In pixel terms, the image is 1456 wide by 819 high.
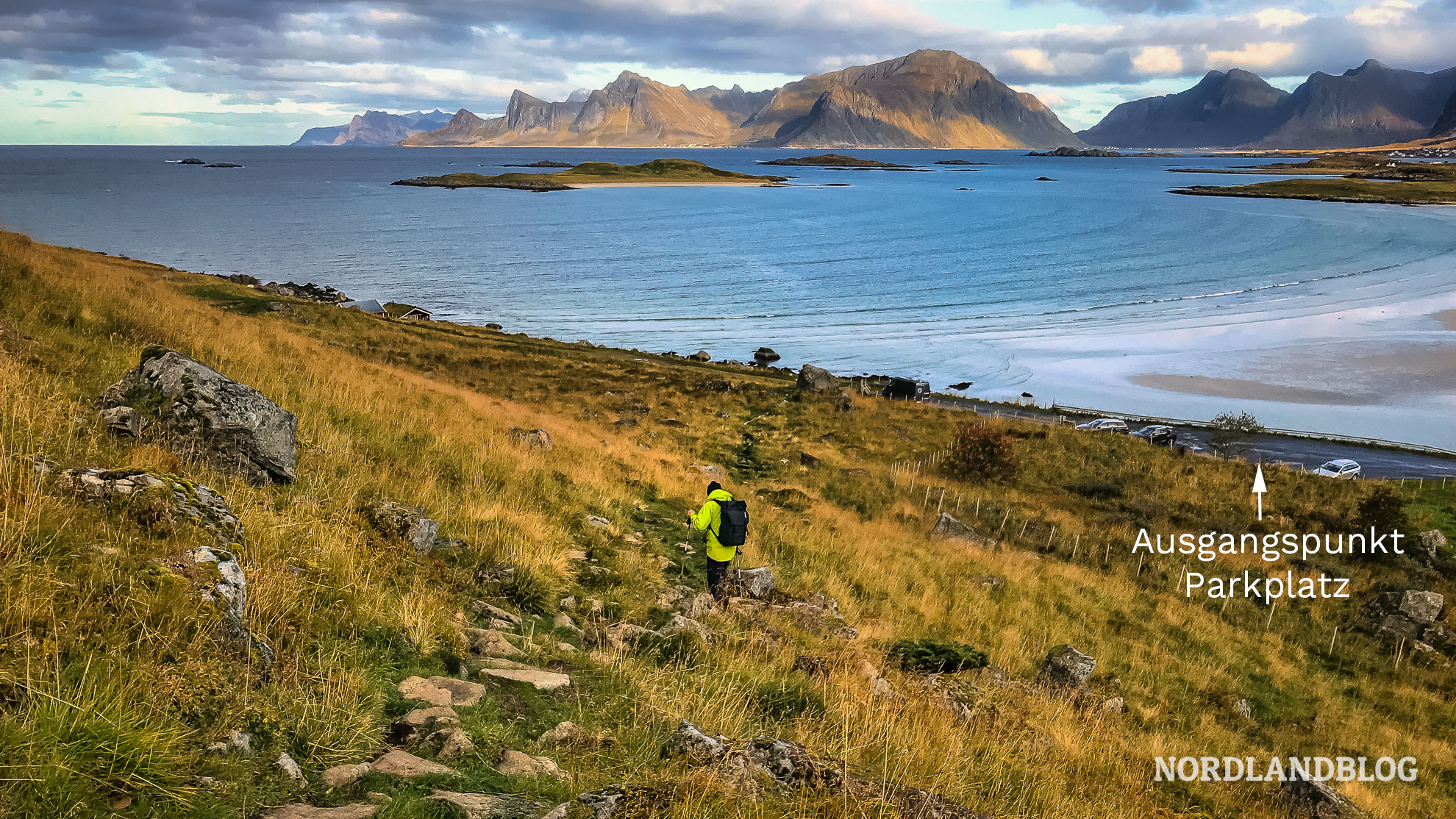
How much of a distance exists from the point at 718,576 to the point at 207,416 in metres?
6.35

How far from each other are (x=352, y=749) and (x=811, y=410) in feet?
111

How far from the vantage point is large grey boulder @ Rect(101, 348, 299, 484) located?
801cm

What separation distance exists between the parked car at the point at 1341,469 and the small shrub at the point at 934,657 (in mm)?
32014

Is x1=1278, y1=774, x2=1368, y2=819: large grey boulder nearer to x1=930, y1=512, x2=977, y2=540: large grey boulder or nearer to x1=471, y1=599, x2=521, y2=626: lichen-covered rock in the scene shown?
x1=471, y1=599, x2=521, y2=626: lichen-covered rock

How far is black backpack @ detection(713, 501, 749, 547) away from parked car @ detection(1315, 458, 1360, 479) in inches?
1367

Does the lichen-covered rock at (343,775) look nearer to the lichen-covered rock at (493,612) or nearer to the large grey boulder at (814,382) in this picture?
the lichen-covered rock at (493,612)

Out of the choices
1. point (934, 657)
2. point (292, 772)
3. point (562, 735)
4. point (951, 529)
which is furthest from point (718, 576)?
point (951, 529)

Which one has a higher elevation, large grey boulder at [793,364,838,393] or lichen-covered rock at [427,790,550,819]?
lichen-covered rock at [427,790,550,819]

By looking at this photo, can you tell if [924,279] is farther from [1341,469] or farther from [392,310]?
[1341,469]

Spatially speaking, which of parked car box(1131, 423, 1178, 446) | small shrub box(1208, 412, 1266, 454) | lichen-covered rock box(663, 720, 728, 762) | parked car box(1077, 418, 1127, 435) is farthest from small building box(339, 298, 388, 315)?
lichen-covered rock box(663, 720, 728, 762)

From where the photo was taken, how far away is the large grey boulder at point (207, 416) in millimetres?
8008

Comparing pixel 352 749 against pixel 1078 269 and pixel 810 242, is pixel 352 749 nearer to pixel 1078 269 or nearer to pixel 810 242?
pixel 1078 269
